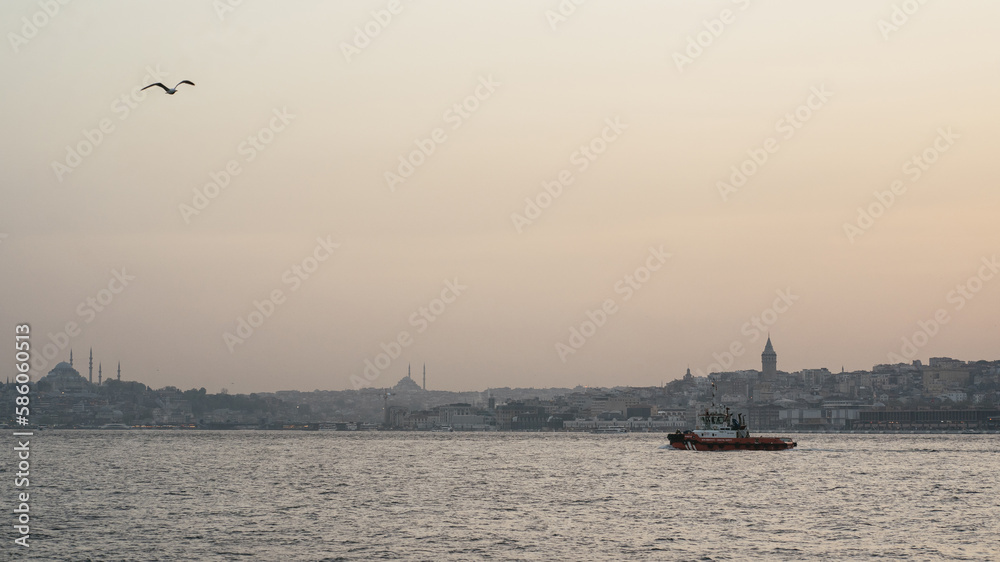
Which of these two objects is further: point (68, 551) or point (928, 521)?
point (928, 521)

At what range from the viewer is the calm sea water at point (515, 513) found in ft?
129

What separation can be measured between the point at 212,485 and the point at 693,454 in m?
56.0

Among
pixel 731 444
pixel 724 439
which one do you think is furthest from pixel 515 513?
pixel 724 439

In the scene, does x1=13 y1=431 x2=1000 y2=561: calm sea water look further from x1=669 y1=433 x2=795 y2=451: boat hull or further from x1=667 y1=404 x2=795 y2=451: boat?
x1=667 y1=404 x2=795 y2=451: boat

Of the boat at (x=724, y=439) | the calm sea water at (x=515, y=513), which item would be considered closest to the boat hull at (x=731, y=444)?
the boat at (x=724, y=439)

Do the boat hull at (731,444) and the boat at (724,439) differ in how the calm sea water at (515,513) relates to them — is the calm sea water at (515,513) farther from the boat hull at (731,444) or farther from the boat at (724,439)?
the boat at (724,439)

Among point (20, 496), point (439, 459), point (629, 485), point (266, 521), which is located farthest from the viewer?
point (439, 459)

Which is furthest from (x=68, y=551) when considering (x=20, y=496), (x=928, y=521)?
(x=928, y=521)

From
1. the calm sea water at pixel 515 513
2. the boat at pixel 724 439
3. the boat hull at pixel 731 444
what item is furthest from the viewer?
the boat at pixel 724 439

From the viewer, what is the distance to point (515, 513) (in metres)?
50.2

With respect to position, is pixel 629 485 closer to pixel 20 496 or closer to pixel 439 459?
pixel 20 496

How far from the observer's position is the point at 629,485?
6700 cm

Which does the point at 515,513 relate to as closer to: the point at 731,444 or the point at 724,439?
the point at 731,444

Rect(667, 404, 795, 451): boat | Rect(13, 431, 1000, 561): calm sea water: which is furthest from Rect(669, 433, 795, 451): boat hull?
Rect(13, 431, 1000, 561): calm sea water
